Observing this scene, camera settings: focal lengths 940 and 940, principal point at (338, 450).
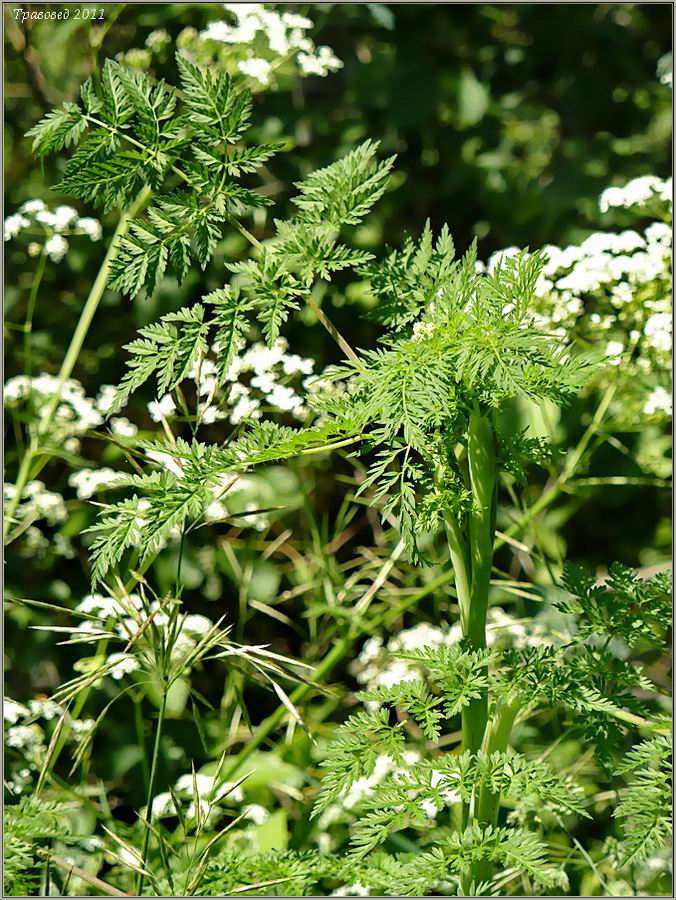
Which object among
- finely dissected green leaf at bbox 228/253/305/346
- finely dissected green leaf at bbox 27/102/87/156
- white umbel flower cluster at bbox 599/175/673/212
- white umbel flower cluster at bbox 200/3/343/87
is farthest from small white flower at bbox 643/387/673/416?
finely dissected green leaf at bbox 27/102/87/156

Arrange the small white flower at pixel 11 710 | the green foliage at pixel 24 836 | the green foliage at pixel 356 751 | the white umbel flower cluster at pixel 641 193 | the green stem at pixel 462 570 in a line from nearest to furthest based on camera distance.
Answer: the green foliage at pixel 356 751 < the green stem at pixel 462 570 < the green foliage at pixel 24 836 < the small white flower at pixel 11 710 < the white umbel flower cluster at pixel 641 193

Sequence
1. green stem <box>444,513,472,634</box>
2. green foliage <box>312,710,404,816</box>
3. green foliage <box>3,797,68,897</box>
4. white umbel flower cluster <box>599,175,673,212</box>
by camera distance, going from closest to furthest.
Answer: green foliage <box>312,710,404,816</box>, green stem <box>444,513,472,634</box>, green foliage <box>3,797,68,897</box>, white umbel flower cluster <box>599,175,673,212</box>

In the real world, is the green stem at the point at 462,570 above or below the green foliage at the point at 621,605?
above

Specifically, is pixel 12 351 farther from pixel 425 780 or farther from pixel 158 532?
pixel 425 780

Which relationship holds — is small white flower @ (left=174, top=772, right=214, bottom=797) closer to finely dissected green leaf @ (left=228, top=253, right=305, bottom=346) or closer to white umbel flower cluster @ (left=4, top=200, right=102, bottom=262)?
finely dissected green leaf @ (left=228, top=253, right=305, bottom=346)

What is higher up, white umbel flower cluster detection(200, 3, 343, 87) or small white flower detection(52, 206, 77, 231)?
white umbel flower cluster detection(200, 3, 343, 87)

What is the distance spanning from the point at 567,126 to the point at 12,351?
5.42 ft

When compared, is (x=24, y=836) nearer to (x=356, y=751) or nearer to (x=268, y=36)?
(x=356, y=751)

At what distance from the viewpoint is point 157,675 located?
48.4 inches

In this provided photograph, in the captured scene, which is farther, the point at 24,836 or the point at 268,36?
the point at 268,36

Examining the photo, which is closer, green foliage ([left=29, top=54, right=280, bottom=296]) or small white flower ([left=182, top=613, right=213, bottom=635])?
green foliage ([left=29, top=54, right=280, bottom=296])

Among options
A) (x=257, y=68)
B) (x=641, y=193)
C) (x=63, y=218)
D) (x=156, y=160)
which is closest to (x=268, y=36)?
(x=257, y=68)

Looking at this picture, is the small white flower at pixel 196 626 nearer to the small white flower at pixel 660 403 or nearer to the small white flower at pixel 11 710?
the small white flower at pixel 11 710

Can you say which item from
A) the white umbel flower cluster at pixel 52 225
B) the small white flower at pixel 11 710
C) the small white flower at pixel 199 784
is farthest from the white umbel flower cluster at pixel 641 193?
the small white flower at pixel 11 710
